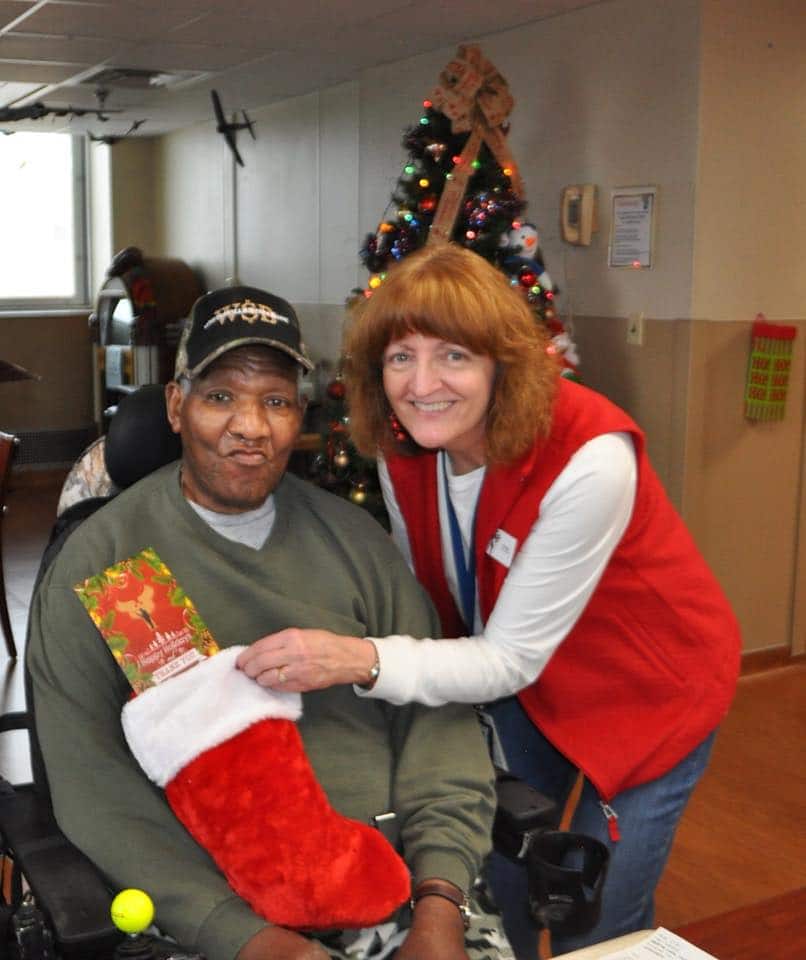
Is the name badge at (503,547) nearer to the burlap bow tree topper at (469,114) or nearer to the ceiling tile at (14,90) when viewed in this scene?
the burlap bow tree topper at (469,114)

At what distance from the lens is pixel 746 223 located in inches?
170

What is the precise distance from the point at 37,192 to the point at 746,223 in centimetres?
610

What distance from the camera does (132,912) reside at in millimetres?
1311

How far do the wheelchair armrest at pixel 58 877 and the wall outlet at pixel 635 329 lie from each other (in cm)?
317

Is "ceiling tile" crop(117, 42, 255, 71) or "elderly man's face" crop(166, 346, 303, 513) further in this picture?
"ceiling tile" crop(117, 42, 255, 71)

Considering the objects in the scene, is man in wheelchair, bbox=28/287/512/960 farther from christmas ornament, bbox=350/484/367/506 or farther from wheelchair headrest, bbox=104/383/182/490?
christmas ornament, bbox=350/484/367/506

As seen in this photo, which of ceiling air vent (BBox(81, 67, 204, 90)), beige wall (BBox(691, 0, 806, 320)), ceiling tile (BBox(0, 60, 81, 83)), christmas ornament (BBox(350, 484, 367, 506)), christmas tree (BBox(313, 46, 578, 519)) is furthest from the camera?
ceiling air vent (BBox(81, 67, 204, 90))

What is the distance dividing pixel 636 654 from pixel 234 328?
0.76 meters

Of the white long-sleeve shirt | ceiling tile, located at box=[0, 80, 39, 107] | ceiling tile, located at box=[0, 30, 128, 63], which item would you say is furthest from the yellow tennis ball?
ceiling tile, located at box=[0, 80, 39, 107]

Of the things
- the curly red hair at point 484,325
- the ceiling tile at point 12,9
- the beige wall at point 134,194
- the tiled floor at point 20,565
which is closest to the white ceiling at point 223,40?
the ceiling tile at point 12,9

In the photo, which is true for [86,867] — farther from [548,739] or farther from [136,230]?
[136,230]

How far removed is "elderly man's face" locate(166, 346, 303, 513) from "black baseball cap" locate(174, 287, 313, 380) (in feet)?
0.09

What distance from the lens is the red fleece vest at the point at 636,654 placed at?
70.6 inches

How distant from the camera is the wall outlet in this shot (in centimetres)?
442
